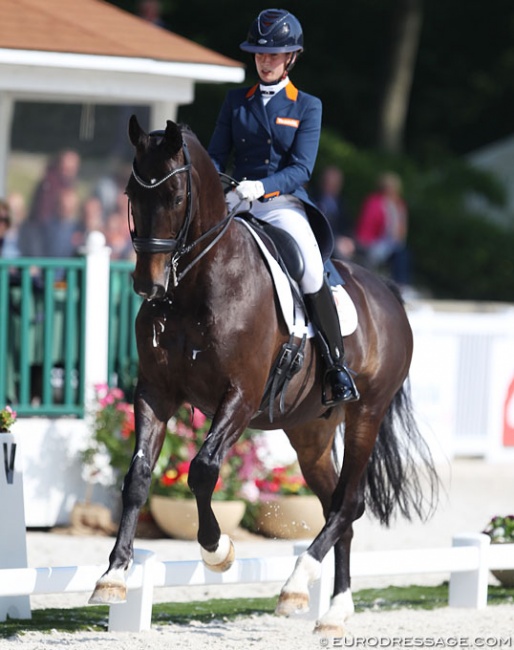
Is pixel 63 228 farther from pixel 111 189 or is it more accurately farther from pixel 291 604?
pixel 291 604

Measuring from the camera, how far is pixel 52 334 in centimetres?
1070

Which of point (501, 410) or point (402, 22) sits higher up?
point (402, 22)

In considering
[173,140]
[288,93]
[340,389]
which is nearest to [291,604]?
[340,389]

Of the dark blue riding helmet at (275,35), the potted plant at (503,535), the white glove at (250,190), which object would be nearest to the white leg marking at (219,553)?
the white glove at (250,190)

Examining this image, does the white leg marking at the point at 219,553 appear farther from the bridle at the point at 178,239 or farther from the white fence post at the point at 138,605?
the bridle at the point at 178,239

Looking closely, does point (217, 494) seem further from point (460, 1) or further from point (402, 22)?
point (460, 1)

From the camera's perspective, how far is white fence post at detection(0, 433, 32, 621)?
7395 mm

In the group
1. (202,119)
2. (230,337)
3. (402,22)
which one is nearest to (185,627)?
(230,337)

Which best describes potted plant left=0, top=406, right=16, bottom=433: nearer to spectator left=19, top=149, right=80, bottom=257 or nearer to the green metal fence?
the green metal fence

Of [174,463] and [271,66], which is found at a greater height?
[271,66]

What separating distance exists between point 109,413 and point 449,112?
71.7ft

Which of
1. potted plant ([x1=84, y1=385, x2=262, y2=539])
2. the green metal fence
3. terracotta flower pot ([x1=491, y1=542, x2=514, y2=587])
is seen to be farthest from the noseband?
the green metal fence

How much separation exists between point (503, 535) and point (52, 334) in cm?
374

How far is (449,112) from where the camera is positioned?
31.1 m
